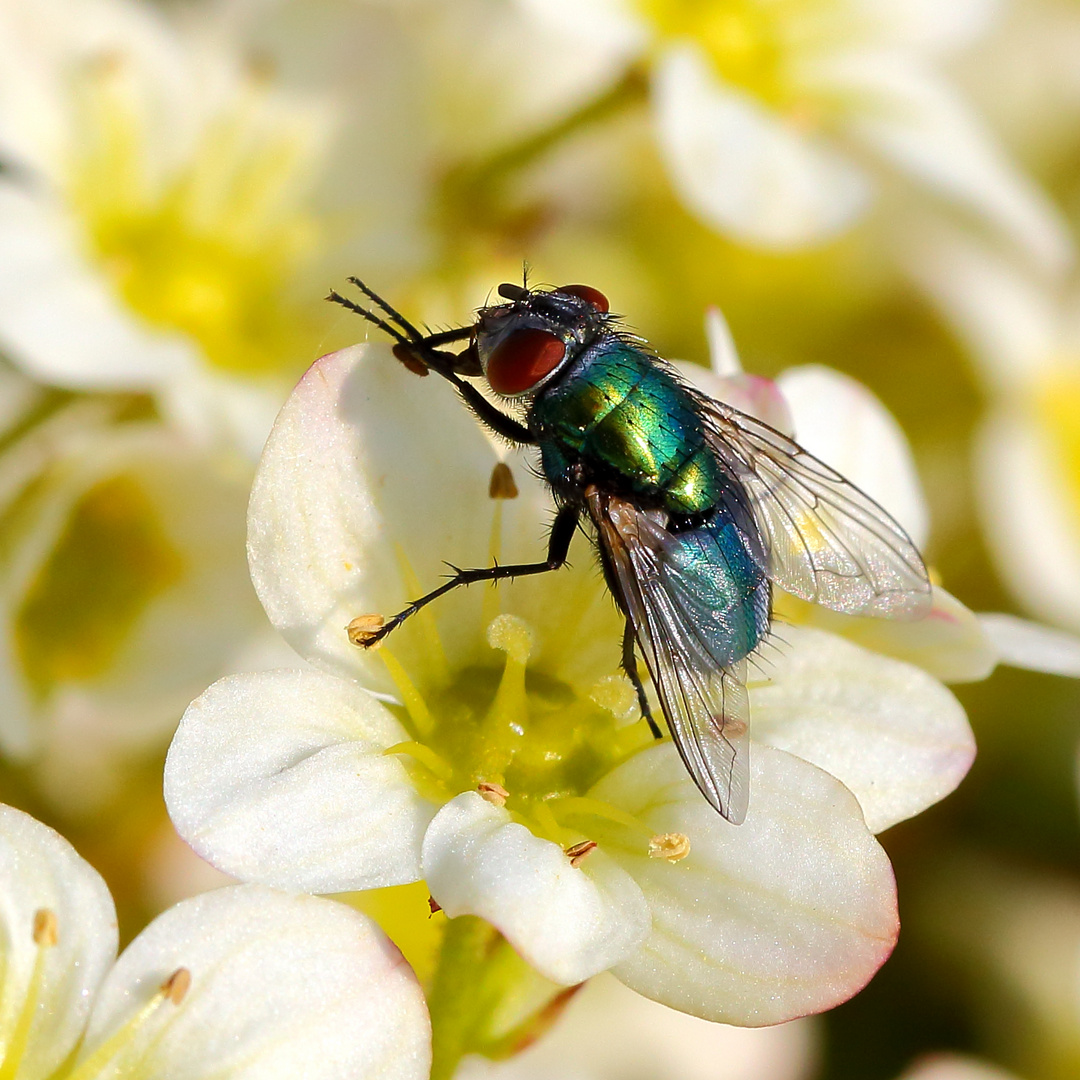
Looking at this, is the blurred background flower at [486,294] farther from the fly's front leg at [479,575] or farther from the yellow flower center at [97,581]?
the fly's front leg at [479,575]

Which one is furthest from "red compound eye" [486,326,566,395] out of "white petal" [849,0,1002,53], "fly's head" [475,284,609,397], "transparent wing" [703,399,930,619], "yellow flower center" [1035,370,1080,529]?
"yellow flower center" [1035,370,1080,529]

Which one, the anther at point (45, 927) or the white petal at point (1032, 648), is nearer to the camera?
the anther at point (45, 927)

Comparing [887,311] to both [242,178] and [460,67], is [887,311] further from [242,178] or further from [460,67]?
[242,178]

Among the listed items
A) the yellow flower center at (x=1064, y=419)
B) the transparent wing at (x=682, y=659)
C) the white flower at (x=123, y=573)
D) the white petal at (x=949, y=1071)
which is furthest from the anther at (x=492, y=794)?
the yellow flower center at (x=1064, y=419)

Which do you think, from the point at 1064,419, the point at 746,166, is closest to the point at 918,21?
the point at 746,166

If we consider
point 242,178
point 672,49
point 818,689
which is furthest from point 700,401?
point 242,178

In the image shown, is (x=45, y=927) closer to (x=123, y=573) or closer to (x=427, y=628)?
(x=427, y=628)

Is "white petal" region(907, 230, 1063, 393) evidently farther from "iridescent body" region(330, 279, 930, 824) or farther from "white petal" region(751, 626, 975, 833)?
"white petal" region(751, 626, 975, 833)
